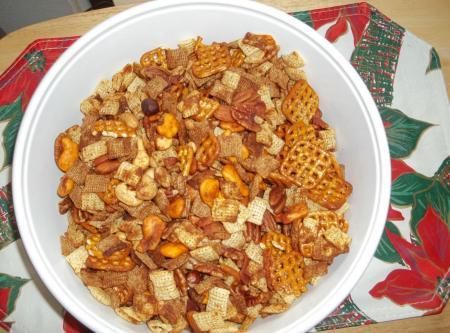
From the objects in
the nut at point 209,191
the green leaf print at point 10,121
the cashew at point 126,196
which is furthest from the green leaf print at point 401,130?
the green leaf print at point 10,121

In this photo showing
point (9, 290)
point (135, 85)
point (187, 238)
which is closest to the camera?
point (187, 238)

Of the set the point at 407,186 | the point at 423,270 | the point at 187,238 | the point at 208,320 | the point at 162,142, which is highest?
the point at 162,142

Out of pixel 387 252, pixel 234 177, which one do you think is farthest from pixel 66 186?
pixel 387 252

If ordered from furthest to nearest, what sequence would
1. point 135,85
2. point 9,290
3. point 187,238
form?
1. point 9,290
2. point 135,85
3. point 187,238

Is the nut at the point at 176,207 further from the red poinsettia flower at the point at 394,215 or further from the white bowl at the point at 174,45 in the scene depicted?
the red poinsettia flower at the point at 394,215

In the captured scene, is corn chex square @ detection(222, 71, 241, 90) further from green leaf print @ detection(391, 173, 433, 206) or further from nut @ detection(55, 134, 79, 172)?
green leaf print @ detection(391, 173, 433, 206)

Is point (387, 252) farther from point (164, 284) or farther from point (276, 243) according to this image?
point (164, 284)

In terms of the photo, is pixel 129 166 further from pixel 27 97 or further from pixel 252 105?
pixel 27 97
